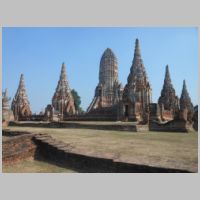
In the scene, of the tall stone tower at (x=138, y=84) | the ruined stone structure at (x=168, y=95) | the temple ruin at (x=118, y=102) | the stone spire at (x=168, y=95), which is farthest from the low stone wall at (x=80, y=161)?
the stone spire at (x=168, y=95)

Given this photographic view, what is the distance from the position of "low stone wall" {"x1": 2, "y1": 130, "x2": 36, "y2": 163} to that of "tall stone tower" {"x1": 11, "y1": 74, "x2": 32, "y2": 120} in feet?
110

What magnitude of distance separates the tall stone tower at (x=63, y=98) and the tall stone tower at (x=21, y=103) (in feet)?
15.3

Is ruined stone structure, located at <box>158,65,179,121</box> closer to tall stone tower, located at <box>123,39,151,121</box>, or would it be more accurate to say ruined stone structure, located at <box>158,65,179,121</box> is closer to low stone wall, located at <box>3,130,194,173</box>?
tall stone tower, located at <box>123,39,151,121</box>

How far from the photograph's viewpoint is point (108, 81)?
5172 centimetres

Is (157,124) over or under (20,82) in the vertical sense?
under

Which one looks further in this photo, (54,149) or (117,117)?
(117,117)

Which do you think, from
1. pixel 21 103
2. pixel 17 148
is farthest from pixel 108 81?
pixel 17 148

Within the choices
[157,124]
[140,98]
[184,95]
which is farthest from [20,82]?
[157,124]

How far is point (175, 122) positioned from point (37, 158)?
13.5 m

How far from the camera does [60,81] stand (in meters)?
48.0

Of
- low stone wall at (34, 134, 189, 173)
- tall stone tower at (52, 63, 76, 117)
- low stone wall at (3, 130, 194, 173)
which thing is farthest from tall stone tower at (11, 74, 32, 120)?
low stone wall at (34, 134, 189, 173)

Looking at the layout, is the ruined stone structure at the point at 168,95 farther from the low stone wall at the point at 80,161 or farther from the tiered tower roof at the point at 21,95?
the low stone wall at the point at 80,161

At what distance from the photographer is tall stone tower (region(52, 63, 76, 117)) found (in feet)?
144

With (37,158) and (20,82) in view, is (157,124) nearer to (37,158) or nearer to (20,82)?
(37,158)
